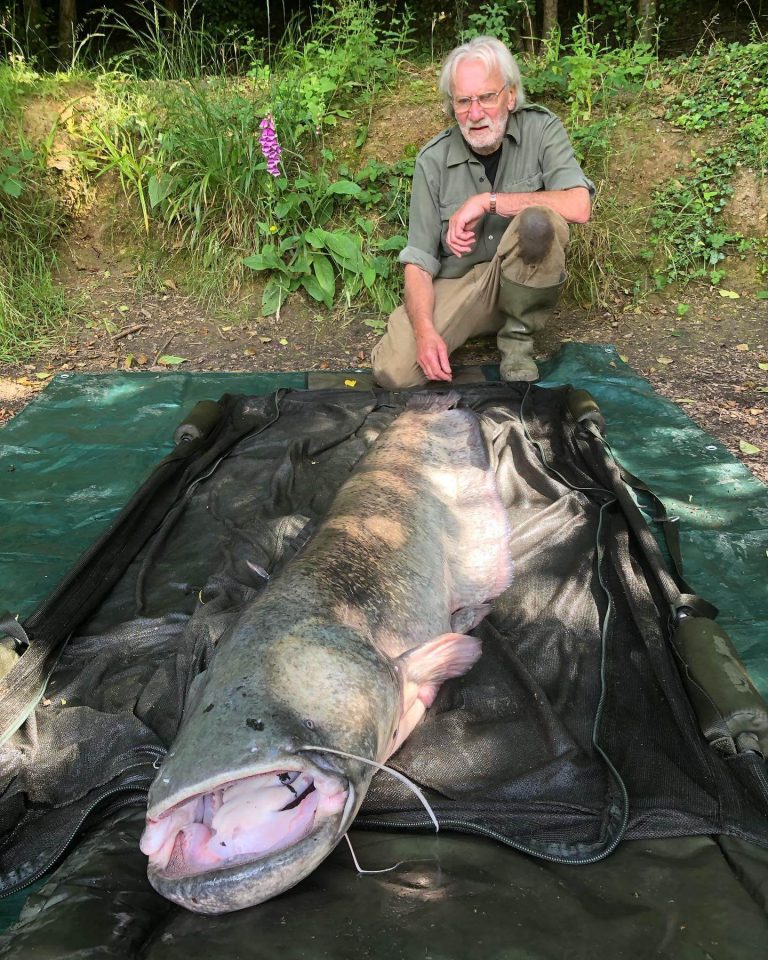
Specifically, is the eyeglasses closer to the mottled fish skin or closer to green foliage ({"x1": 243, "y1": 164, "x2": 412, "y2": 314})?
green foliage ({"x1": 243, "y1": 164, "x2": 412, "y2": 314})

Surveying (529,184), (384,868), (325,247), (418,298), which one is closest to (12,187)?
(325,247)

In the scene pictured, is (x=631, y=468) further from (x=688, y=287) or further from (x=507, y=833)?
(x=688, y=287)

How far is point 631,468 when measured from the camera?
345cm

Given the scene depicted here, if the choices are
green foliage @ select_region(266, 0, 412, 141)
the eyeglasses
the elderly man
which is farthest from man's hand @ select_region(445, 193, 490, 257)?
green foliage @ select_region(266, 0, 412, 141)

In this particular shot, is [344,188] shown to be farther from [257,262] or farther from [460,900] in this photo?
[460,900]

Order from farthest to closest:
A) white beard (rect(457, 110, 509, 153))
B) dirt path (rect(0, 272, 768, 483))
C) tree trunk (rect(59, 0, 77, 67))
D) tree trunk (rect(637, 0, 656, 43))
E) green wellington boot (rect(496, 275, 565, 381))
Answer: tree trunk (rect(59, 0, 77, 67)) → tree trunk (rect(637, 0, 656, 43)) → dirt path (rect(0, 272, 768, 483)) → green wellington boot (rect(496, 275, 565, 381)) → white beard (rect(457, 110, 509, 153))

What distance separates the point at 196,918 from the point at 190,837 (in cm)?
18

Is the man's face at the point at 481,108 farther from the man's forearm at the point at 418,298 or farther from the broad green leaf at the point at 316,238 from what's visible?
the broad green leaf at the point at 316,238

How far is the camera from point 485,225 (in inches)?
172

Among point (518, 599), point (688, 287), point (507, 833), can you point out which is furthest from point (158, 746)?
point (688, 287)

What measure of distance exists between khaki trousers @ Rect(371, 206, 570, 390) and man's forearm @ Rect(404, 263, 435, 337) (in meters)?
0.11

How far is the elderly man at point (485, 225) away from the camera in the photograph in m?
4.04

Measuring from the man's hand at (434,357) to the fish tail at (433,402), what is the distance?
453 mm

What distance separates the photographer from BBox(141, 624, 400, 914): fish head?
1.42 m
